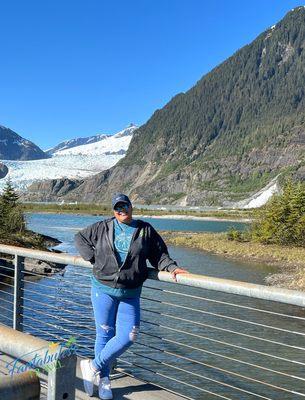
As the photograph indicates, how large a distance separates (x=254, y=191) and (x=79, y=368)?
184835mm

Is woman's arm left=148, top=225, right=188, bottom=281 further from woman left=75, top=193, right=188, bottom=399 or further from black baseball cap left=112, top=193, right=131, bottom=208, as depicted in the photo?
black baseball cap left=112, top=193, right=131, bottom=208

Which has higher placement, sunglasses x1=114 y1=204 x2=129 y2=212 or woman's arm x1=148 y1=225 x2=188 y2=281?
sunglasses x1=114 y1=204 x2=129 y2=212

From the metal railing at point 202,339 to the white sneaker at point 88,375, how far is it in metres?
0.34

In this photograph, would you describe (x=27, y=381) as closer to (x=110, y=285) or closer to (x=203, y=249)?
(x=110, y=285)

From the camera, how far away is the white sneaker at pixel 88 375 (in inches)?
160

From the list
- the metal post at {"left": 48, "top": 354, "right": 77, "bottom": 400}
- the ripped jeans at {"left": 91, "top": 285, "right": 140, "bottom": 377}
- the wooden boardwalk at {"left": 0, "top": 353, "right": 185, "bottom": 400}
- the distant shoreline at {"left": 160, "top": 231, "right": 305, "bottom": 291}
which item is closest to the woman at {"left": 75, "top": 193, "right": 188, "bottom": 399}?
the ripped jeans at {"left": 91, "top": 285, "right": 140, "bottom": 377}

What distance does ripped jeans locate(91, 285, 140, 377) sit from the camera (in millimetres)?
4156

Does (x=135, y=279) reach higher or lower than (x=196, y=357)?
higher

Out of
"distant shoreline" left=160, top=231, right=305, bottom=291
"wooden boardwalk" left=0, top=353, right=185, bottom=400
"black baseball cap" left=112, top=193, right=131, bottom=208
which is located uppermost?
"black baseball cap" left=112, top=193, right=131, bottom=208

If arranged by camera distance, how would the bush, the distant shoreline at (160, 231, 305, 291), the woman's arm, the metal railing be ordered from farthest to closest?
the bush < the distant shoreline at (160, 231, 305, 291) < the woman's arm < the metal railing

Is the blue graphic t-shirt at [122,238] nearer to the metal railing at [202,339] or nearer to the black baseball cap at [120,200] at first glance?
the black baseball cap at [120,200]

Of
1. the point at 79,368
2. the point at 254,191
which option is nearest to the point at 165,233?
the point at 79,368

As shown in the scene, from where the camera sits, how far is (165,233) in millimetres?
65875

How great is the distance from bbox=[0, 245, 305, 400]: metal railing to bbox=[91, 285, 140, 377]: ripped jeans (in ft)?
1.04
